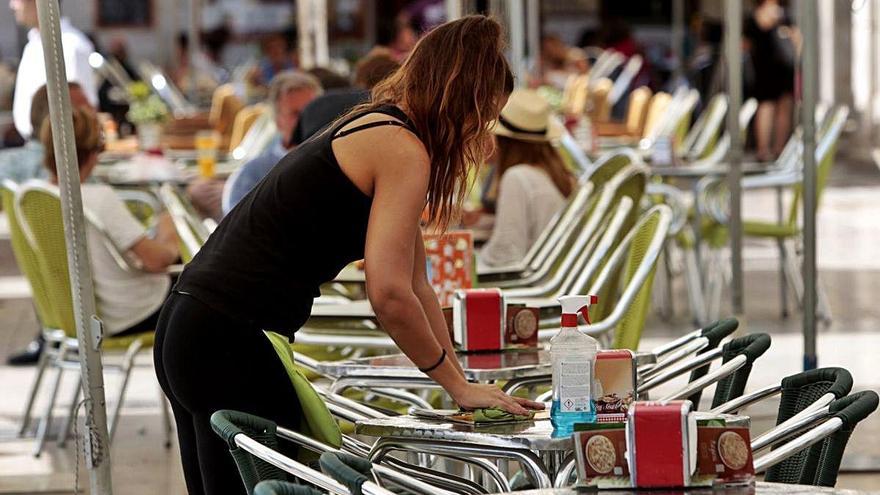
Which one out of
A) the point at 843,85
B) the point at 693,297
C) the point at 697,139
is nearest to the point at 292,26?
the point at 843,85

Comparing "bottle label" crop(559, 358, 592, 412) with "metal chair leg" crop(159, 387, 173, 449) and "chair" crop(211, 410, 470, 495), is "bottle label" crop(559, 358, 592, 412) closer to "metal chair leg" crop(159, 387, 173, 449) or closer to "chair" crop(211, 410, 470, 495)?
"chair" crop(211, 410, 470, 495)

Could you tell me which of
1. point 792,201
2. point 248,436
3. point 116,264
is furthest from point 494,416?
point 792,201

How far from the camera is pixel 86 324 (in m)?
3.55

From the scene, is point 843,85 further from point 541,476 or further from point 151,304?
point 541,476

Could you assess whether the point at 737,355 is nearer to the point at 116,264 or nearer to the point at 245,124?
the point at 116,264

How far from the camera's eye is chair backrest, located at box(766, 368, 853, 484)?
2.90m

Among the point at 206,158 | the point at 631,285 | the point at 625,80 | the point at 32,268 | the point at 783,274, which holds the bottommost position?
the point at 625,80

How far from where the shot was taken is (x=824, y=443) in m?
2.81

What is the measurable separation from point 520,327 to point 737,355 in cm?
66

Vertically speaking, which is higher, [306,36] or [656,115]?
[306,36]

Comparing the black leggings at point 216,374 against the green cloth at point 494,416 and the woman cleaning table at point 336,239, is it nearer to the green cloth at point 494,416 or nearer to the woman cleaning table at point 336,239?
the woman cleaning table at point 336,239

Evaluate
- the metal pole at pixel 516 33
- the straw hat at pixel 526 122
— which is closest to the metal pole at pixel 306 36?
the metal pole at pixel 516 33

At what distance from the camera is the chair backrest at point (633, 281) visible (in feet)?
14.5

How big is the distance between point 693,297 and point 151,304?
340 cm
